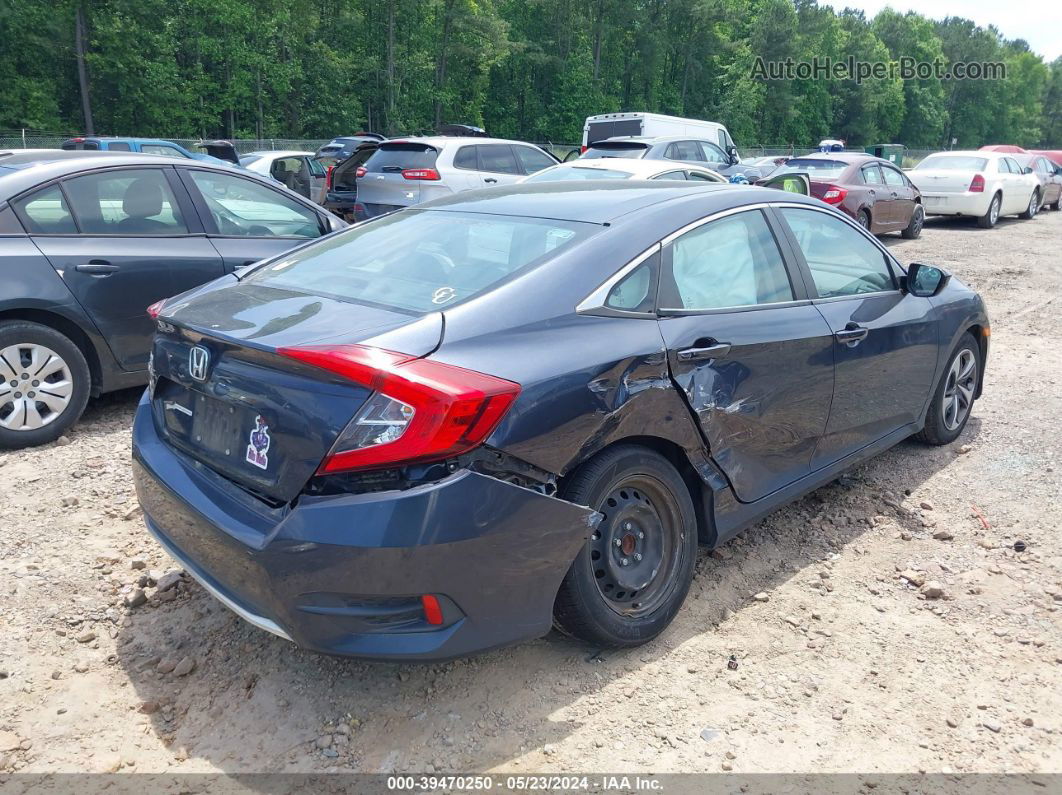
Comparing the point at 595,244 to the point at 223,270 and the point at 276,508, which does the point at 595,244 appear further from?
the point at 223,270

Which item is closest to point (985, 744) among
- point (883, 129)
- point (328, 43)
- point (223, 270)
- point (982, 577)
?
point (982, 577)

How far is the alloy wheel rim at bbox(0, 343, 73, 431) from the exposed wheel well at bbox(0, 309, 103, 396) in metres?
0.17

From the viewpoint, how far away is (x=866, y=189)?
14750 mm

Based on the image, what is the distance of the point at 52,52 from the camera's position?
35.4m

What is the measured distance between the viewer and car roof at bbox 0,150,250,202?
497 centimetres

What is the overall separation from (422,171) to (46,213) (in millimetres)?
7863

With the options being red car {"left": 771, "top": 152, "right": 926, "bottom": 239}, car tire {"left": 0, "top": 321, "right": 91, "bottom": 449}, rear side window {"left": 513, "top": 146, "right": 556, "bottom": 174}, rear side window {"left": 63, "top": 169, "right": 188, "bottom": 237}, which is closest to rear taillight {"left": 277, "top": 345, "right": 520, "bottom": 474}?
car tire {"left": 0, "top": 321, "right": 91, "bottom": 449}

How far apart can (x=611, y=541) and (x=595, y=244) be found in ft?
3.42

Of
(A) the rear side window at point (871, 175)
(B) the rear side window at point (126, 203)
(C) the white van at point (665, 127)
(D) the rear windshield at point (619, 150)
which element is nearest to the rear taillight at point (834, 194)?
(A) the rear side window at point (871, 175)

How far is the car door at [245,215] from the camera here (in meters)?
5.73

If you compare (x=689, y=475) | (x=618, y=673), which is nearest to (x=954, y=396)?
(x=689, y=475)

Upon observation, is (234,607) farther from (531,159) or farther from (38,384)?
(531,159)

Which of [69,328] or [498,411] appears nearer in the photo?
[498,411]

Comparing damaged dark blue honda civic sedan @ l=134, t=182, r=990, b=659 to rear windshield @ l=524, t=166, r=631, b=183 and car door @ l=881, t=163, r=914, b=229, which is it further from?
car door @ l=881, t=163, r=914, b=229
